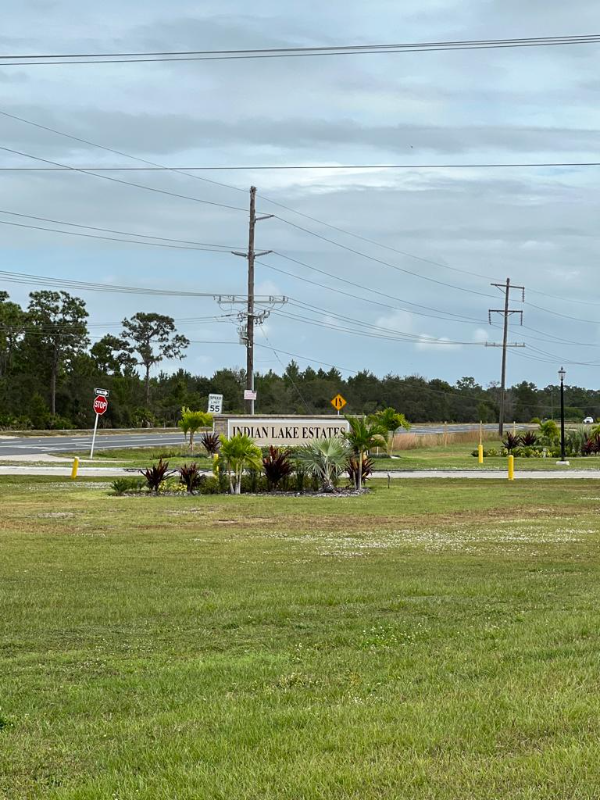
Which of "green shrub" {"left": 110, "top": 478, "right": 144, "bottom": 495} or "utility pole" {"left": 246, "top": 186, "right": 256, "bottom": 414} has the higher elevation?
"utility pole" {"left": 246, "top": 186, "right": 256, "bottom": 414}

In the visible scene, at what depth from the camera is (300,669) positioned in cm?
697

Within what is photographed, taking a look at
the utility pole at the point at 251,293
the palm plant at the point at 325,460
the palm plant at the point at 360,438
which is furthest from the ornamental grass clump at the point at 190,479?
the utility pole at the point at 251,293

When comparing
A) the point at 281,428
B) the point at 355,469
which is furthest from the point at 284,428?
the point at 355,469

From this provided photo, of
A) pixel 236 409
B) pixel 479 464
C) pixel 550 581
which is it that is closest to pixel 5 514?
pixel 550 581

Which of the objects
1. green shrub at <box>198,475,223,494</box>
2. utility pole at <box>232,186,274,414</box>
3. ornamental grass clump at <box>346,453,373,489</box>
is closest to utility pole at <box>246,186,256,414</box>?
utility pole at <box>232,186,274,414</box>

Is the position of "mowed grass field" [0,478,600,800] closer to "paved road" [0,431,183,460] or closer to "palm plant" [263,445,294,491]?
"palm plant" [263,445,294,491]

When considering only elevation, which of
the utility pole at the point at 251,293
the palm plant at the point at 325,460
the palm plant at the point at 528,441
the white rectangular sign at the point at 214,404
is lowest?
the palm plant at the point at 325,460

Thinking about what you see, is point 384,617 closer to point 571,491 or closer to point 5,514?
point 5,514

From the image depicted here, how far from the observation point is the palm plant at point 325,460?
27.3 meters

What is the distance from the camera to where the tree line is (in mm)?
81250

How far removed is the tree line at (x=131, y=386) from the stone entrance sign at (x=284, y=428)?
119ft

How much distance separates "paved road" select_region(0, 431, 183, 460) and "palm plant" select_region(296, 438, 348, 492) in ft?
66.4

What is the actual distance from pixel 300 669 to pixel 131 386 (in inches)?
3433

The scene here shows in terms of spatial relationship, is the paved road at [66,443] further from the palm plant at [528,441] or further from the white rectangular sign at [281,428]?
the palm plant at [528,441]
